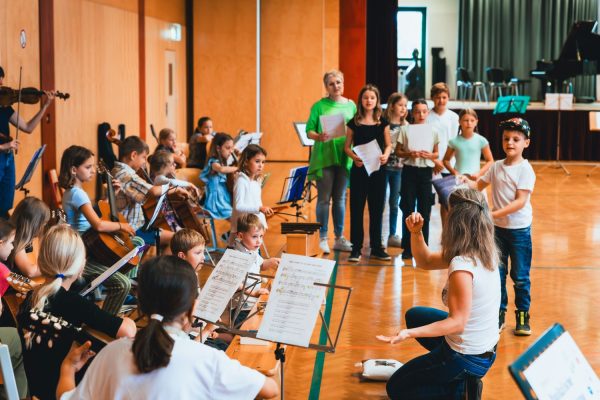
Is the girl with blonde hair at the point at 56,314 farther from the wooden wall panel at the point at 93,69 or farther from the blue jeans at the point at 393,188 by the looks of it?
the wooden wall panel at the point at 93,69

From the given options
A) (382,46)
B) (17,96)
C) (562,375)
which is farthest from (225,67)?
(562,375)

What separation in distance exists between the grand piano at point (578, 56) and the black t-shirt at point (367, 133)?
12.7 meters

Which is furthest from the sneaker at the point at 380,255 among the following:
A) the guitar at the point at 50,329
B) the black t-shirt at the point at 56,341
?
the guitar at the point at 50,329

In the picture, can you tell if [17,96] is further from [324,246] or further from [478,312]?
[478,312]

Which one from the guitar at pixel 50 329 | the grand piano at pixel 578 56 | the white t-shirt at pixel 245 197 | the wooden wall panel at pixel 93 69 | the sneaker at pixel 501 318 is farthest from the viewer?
the grand piano at pixel 578 56

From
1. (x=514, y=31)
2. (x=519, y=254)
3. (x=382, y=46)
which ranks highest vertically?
(x=514, y=31)

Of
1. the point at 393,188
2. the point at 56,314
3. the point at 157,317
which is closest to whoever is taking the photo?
the point at 157,317

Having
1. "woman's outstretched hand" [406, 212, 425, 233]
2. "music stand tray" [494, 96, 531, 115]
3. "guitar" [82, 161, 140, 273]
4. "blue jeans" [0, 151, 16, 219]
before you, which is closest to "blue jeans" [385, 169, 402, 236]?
"guitar" [82, 161, 140, 273]

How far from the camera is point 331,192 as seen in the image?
8.49 metres

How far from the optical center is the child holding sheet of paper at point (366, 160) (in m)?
7.89

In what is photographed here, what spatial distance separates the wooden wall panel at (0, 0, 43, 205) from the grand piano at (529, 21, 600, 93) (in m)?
13.7

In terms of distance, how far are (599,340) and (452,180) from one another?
1811 mm

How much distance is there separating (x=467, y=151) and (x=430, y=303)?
1.60 m

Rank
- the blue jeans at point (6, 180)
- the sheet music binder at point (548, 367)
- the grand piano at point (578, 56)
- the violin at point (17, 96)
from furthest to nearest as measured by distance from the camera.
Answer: the grand piano at point (578, 56), the violin at point (17, 96), the blue jeans at point (6, 180), the sheet music binder at point (548, 367)
